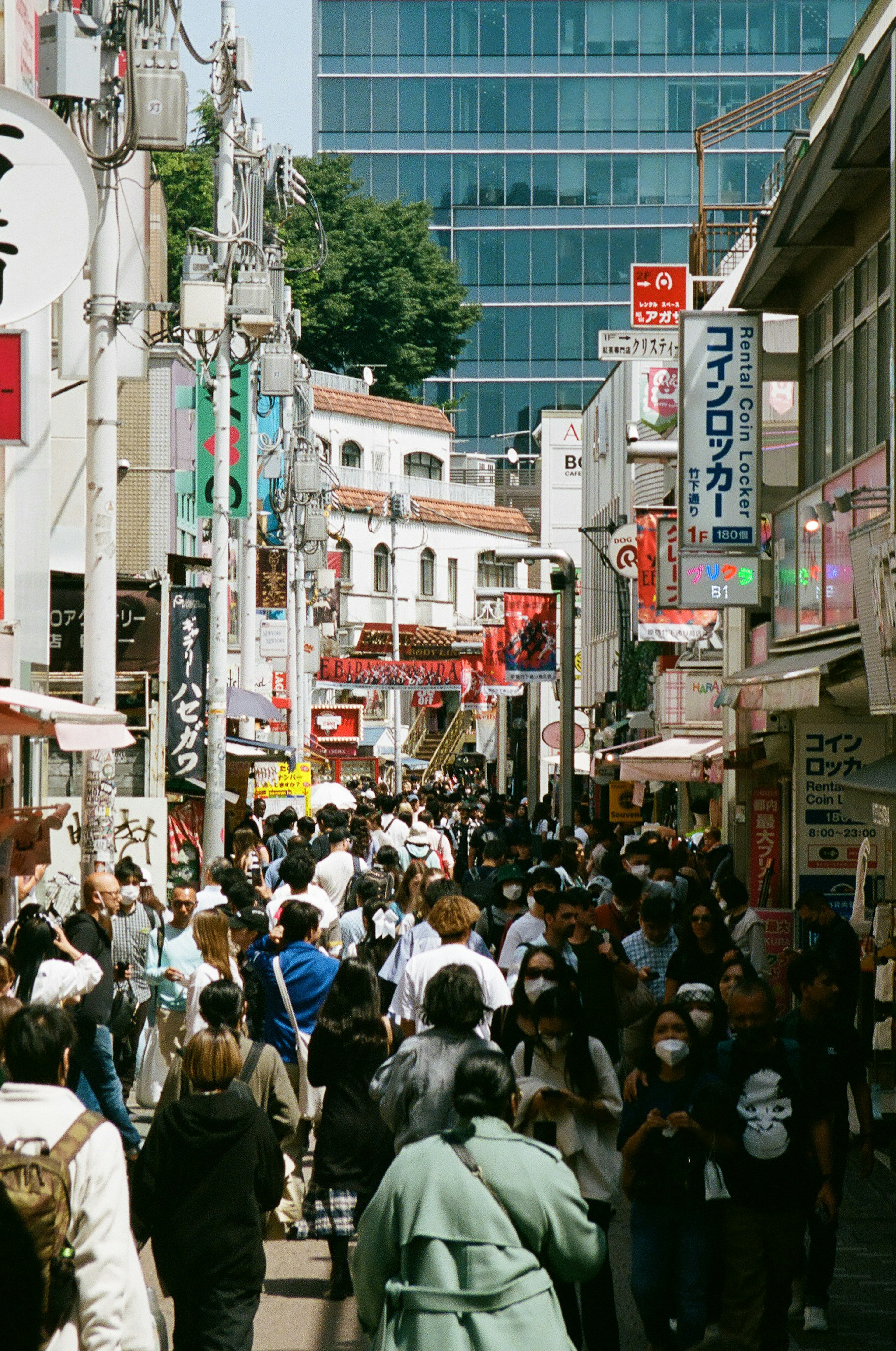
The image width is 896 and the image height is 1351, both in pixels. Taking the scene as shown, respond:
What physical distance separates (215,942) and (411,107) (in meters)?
80.4

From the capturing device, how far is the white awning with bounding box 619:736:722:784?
26.3 m

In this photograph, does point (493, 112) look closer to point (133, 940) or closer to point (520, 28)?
point (520, 28)

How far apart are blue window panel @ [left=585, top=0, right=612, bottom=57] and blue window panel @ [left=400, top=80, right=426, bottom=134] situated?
810cm

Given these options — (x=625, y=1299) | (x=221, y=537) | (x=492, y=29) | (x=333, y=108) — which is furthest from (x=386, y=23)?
(x=625, y=1299)

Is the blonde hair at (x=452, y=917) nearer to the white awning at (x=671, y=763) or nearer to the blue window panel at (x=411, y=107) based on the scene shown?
the white awning at (x=671, y=763)

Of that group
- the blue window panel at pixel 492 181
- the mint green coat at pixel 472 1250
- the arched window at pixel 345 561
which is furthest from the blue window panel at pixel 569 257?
the mint green coat at pixel 472 1250

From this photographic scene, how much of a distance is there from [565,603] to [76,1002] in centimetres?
1743

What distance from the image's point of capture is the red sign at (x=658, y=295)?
30.9 m

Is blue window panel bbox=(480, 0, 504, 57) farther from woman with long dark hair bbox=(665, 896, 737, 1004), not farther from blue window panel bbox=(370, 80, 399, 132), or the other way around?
woman with long dark hair bbox=(665, 896, 737, 1004)

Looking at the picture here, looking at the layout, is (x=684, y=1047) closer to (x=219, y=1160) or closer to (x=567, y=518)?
(x=219, y=1160)

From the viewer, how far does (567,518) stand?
7112 cm

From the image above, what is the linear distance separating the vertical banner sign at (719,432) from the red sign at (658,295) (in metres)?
13.2

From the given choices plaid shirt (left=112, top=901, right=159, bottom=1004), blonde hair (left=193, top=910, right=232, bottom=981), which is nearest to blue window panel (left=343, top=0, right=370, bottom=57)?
plaid shirt (left=112, top=901, right=159, bottom=1004)

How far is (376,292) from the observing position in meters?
72.7
